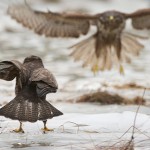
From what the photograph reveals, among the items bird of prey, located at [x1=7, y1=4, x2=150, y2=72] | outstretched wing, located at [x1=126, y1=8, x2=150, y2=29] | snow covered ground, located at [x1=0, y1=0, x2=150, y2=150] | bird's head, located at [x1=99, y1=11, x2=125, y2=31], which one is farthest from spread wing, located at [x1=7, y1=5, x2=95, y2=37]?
outstretched wing, located at [x1=126, y1=8, x2=150, y2=29]

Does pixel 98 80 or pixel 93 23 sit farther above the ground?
pixel 93 23

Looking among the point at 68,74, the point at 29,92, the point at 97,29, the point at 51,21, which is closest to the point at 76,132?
the point at 29,92

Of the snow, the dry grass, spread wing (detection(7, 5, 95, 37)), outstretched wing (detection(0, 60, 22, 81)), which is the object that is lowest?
the dry grass

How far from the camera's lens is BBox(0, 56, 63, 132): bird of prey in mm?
5096

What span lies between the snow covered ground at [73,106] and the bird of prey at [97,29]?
1.27 ft

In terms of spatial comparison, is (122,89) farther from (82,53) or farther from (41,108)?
(41,108)

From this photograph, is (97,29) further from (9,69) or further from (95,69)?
(9,69)

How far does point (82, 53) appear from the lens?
11.3 metres

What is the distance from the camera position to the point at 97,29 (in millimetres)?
11227

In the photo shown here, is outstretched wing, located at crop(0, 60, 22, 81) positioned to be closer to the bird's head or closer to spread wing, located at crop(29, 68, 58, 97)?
spread wing, located at crop(29, 68, 58, 97)

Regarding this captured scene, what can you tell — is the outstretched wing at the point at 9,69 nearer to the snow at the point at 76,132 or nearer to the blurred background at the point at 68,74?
the snow at the point at 76,132

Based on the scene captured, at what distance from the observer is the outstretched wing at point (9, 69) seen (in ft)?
17.3

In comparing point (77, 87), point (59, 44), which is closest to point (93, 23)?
point (77, 87)

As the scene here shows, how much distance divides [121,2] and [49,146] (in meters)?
22.2
